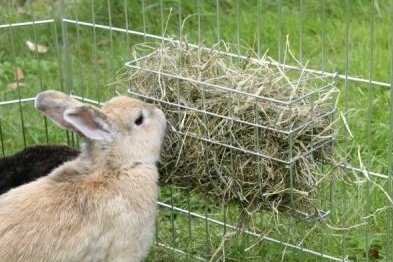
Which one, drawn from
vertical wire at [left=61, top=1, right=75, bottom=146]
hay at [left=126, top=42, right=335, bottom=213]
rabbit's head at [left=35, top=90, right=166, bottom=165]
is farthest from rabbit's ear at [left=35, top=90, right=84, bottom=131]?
vertical wire at [left=61, top=1, right=75, bottom=146]

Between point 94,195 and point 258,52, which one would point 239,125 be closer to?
point 258,52

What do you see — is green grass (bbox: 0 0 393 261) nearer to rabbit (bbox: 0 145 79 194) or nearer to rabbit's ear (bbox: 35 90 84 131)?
rabbit (bbox: 0 145 79 194)

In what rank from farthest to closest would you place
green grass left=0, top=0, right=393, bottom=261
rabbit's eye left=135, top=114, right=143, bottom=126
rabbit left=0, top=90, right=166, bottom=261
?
green grass left=0, top=0, right=393, bottom=261
rabbit's eye left=135, top=114, right=143, bottom=126
rabbit left=0, top=90, right=166, bottom=261

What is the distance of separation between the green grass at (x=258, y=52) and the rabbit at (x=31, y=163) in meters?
0.47

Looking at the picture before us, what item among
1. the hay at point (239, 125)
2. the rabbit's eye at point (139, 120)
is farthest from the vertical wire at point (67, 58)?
the rabbit's eye at point (139, 120)

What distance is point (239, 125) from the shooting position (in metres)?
3.81

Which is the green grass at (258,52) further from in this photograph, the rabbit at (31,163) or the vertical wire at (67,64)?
the rabbit at (31,163)

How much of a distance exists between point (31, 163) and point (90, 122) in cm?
66

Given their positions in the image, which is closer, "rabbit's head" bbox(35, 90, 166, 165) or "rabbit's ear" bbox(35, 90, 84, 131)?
"rabbit's head" bbox(35, 90, 166, 165)

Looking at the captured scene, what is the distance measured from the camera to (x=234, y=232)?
4102mm

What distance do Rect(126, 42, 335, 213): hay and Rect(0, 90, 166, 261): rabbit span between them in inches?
5.5

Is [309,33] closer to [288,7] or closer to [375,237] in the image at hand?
[288,7]

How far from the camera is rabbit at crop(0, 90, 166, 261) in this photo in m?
3.70

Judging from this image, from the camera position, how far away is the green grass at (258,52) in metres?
4.22
